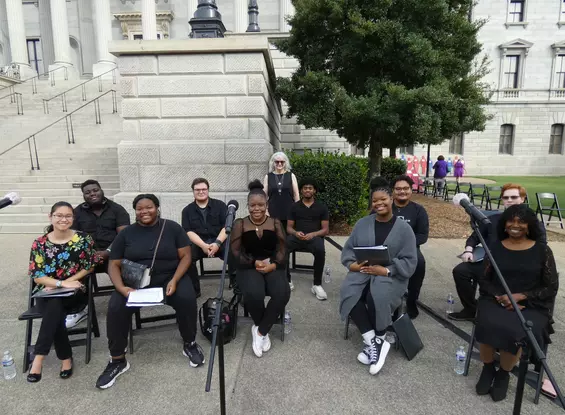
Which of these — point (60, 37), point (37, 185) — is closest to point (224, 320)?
point (37, 185)

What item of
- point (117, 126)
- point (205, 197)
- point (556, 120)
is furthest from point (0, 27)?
point (556, 120)

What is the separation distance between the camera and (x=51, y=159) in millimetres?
11266

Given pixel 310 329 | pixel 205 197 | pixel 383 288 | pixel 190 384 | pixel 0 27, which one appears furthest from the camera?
pixel 0 27

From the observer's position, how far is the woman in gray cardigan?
320cm

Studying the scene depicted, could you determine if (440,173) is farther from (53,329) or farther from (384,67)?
(53,329)

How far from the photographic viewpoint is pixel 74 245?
3289 mm

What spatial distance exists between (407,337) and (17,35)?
101 ft

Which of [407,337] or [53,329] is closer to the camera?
[53,329]

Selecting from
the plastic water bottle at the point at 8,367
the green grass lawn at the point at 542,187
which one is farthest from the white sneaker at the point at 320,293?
the green grass lawn at the point at 542,187

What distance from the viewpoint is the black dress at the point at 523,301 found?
2.66 m

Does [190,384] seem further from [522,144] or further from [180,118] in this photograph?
[522,144]

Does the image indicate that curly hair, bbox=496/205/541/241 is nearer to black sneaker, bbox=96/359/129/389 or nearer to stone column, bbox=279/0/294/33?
black sneaker, bbox=96/359/129/389

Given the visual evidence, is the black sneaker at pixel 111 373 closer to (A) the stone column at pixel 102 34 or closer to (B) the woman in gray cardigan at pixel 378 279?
(B) the woman in gray cardigan at pixel 378 279

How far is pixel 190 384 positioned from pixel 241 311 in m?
1.40
